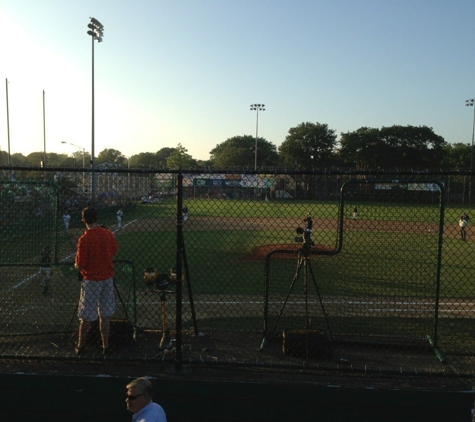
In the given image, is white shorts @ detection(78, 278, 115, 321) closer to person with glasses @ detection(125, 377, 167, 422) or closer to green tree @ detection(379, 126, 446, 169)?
person with glasses @ detection(125, 377, 167, 422)

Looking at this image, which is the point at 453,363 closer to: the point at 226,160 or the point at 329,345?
the point at 329,345

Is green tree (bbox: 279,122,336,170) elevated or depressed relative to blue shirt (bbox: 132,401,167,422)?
elevated

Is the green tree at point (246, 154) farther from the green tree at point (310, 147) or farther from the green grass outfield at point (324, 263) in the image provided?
the green grass outfield at point (324, 263)

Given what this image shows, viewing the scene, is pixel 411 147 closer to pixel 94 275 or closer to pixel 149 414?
pixel 94 275

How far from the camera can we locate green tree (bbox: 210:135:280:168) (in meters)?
101

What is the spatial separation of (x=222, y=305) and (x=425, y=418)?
18.0 ft

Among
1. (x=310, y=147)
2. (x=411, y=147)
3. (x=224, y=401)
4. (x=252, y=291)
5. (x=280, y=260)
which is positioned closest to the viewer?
(x=224, y=401)

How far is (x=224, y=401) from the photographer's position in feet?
13.4

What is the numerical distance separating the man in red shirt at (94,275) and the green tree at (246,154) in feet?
293

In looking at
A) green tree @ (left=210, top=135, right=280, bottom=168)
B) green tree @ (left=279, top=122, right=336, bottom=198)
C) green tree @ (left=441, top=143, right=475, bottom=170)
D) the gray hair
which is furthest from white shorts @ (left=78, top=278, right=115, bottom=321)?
green tree @ (left=210, top=135, right=280, bottom=168)

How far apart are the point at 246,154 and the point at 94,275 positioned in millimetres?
102878

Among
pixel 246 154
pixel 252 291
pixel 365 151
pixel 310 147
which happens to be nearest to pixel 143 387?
pixel 252 291

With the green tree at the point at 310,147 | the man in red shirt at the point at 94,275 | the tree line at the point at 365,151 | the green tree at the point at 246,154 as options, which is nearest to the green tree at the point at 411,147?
the tree line at the point at 365,151

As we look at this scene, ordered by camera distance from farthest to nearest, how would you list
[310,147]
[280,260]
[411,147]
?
1. [310,147]
2. [411,147]
3. [280,260]
